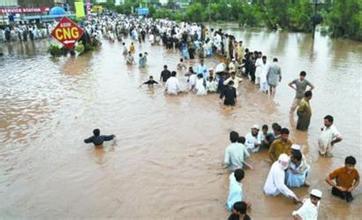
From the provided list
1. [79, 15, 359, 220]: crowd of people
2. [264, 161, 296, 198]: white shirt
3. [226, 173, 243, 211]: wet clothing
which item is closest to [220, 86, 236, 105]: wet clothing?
[79, 15, 359, 220]: crowd of people

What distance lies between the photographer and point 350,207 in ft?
22.1

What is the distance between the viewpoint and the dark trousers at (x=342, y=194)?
6.86 metres

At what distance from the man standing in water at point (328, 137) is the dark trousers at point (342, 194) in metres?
1.59

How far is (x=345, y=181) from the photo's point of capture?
6.82m

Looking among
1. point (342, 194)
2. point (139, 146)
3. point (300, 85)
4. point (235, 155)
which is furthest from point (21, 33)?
point (342, 194)

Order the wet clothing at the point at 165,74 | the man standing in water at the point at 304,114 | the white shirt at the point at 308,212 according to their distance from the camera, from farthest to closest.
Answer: the wet clothing at the point at 165,74 < the man standing in water at the point at 304,114 < the white shirt at the point at 308,212

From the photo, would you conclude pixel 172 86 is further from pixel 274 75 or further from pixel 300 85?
pixel 300 85

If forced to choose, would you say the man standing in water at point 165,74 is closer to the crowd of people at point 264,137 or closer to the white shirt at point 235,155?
the crowd of people at point 264,137

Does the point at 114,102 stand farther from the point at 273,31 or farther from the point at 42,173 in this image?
the point at 273,31

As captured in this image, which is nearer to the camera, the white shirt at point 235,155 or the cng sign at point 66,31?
the white shirt at point 235,155

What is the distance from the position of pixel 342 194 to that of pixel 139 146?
4.73 meters

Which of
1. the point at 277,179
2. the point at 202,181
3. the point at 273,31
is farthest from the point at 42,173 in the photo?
the point at 273,31

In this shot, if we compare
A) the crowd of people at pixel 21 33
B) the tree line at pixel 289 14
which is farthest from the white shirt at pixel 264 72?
the crowd of people at pixel 21 33

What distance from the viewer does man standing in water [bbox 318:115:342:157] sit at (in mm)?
8217
